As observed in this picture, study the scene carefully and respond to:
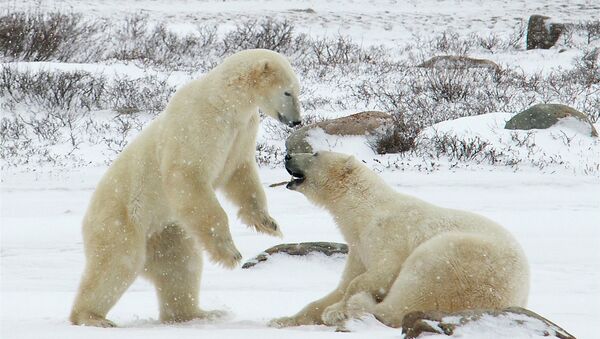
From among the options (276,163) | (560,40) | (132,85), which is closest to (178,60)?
(132,85)

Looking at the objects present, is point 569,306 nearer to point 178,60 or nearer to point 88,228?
point 88,228

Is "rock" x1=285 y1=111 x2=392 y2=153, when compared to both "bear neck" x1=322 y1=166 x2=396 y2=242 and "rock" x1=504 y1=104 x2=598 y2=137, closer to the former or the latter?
"rock" x1=504 y1=104 x2=598 y2=137

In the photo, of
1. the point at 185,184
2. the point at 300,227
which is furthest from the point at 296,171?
the point at 300,227

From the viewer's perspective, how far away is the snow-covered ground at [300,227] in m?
3.80

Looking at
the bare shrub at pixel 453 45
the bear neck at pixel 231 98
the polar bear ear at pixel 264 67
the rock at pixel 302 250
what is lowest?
the bare shrub at pixel 453 45

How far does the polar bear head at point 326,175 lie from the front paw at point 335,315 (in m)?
0.55

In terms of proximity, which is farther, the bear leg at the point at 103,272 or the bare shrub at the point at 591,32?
the bare shrub at the point at 591,32

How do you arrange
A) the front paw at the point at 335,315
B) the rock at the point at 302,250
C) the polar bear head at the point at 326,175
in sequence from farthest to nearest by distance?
the rock at the point at 302,250, the polar bear head at the point at 326,175, the front paw at the point at 335,315

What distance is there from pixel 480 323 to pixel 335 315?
33.9 inches

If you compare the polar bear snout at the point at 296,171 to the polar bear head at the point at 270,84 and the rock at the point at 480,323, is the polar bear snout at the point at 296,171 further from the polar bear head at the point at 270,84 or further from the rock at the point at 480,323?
the rock at the point at 480,323

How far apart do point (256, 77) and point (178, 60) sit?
12.4 m

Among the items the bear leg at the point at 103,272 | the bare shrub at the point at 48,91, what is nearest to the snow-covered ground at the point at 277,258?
the bear leg at the point at 103,272

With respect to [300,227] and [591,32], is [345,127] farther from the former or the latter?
[591,32]

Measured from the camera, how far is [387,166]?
850 cm
